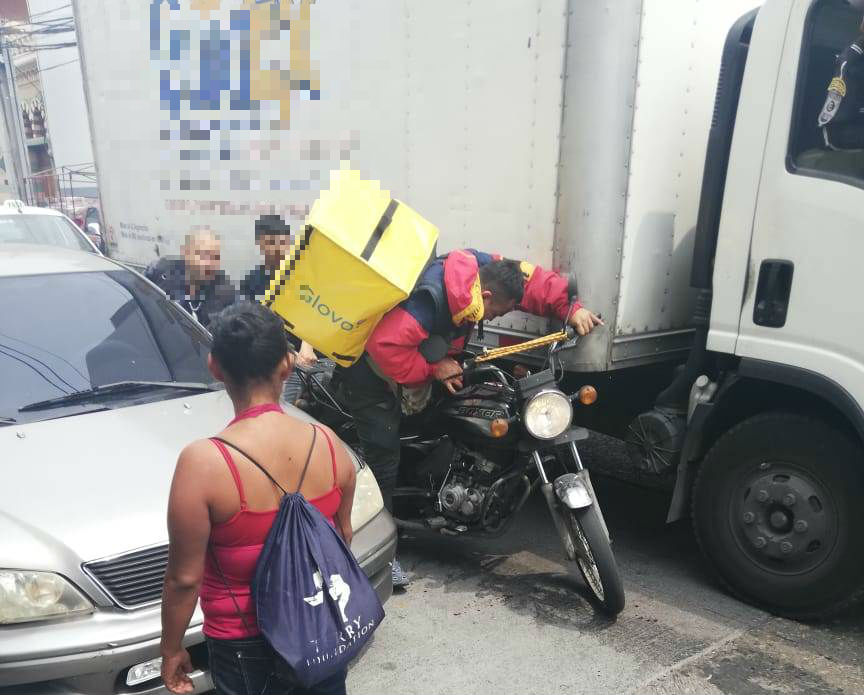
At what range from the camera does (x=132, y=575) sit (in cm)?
237

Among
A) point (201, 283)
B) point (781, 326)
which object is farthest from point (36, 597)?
point (781, 326)

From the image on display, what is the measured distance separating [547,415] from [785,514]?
1.15m

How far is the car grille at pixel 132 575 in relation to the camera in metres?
2.33

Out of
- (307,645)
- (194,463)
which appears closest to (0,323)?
(194,463)

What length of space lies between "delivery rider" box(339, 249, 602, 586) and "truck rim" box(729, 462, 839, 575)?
1061mm

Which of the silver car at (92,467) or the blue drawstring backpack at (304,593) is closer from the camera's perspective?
the blue drawstring backpack at (304,593)

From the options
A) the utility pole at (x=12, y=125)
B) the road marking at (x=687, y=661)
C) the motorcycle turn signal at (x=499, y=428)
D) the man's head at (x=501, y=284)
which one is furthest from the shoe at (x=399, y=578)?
the utility pole at (x=12, y=125)

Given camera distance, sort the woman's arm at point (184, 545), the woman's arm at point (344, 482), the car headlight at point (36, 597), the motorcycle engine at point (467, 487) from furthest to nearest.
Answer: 1. the motorcycle engine at point (467, 487)
2. the car headlight at point (36, 597)
3. the woman's arm at point (344, 482)
4. the woman's arm at point (184, 545)

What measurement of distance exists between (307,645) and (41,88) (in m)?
27.7

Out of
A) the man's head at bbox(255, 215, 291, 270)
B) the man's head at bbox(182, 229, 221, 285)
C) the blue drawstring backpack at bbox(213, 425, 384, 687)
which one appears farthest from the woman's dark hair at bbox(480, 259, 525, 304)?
the man's head at bbox(182, 229, 221, 285)

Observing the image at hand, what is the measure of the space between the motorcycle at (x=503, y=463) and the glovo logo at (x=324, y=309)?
62 centimetres

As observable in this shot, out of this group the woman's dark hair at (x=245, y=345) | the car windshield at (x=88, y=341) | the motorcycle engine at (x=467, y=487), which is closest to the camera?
the woman's dark hair at (x=245, y=345)

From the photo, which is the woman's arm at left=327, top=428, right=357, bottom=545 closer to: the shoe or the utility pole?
the shoe

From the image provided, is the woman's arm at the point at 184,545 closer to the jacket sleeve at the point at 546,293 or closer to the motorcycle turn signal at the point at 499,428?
the motorcycle turn signal at the point at 499,428
